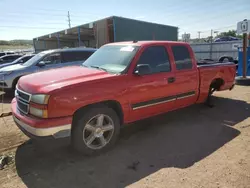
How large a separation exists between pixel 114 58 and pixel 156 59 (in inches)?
33.1

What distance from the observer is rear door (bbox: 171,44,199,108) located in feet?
15.2

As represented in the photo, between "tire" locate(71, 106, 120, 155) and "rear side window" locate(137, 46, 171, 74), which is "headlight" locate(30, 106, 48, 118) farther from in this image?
"rear side window" locate(137, 46, 171, 74)

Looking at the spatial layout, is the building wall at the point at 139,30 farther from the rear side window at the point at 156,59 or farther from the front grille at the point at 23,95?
the front grille at the point at 23,95

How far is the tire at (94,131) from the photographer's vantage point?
333 centimetres

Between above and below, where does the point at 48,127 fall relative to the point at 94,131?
above

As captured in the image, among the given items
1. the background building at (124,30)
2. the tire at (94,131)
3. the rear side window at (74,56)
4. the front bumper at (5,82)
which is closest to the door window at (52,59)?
the rear side window at (74,56)

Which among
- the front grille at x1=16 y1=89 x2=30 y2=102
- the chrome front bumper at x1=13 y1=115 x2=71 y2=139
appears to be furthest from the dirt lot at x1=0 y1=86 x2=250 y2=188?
the front grille at x1=16 y1=89 x2=30 y2=102

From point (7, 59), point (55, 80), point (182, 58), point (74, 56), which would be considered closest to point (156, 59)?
point (182, 58)

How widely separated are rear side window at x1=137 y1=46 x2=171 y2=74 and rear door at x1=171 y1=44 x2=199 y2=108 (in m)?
0.23

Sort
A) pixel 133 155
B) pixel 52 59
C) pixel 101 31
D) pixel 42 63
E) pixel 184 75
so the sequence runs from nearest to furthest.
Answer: pixel 133 155
pixel 184 75
pixel 42 63
pixel 52 59
pixel 101 31

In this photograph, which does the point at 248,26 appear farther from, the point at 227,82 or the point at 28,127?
the point at 28,127

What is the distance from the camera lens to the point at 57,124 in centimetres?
308

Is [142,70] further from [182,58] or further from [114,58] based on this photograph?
[182,58]

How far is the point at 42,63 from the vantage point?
816 cm
